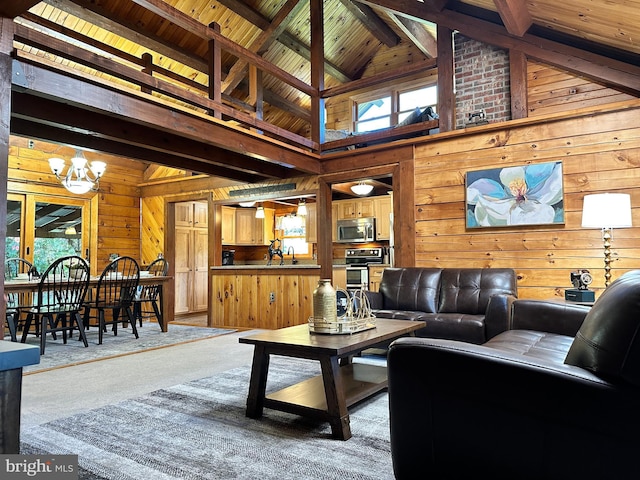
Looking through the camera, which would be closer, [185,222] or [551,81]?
[551,81]

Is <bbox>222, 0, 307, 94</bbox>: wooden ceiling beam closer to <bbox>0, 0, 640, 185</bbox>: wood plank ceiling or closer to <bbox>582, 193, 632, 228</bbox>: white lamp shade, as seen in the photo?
<bbox>0, 0, 640, 185</bbox>: wood plank ceiling

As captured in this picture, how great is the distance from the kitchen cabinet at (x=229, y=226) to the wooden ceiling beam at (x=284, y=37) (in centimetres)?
320

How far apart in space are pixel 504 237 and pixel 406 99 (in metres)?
4.07

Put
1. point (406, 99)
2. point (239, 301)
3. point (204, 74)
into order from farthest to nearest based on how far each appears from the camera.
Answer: point (406, 99) < point (204, 74) < point (239, 301)

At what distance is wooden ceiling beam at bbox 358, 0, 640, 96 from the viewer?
3986 millimetres

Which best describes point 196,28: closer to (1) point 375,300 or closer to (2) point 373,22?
(1) point 375,300

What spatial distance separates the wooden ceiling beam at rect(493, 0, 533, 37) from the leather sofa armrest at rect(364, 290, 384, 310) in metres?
2.87

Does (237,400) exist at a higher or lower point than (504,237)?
lower

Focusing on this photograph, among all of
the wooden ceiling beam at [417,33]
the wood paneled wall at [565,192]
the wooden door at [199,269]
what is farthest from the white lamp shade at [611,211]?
the wooden door at [199,269]

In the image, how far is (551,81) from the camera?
443 cm

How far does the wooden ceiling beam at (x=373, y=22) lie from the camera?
7.00 m

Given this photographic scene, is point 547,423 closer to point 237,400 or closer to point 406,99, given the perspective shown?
point 237,400

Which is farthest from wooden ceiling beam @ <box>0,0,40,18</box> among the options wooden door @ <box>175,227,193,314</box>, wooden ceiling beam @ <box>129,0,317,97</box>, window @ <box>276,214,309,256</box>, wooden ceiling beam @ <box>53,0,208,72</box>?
window @ <box>276,214,309,256</box>

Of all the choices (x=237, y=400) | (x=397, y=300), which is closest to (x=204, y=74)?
(x=397, y=300)
